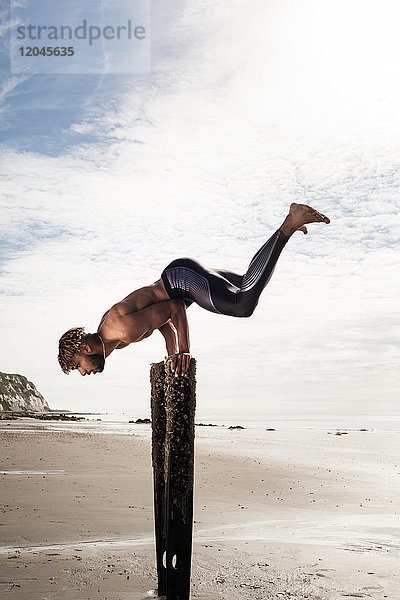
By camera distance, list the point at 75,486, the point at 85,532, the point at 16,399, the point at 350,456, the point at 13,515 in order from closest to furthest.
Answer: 1. the point at 85,532
2. the point at 13,515
3. the point at 75,486
4. the point at 350,456
5. the point at 16,399

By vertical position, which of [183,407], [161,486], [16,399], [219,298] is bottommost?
[16,399]

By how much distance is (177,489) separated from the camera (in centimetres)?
560

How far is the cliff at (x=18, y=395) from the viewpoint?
61000 millimetres

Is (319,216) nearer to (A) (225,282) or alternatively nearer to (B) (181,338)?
(A) (225,282)

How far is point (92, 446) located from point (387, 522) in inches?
420

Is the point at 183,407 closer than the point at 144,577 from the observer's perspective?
Yes

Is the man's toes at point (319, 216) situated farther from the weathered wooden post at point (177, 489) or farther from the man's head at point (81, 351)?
the man's head at point (81, 351)

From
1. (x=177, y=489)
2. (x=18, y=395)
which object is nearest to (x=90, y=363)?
(x=177, y=489)

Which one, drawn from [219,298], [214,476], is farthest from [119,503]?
[219,298]

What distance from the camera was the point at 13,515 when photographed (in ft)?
27.9

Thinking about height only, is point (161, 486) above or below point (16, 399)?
above

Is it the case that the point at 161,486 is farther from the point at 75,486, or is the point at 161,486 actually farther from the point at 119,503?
the point at 75,486

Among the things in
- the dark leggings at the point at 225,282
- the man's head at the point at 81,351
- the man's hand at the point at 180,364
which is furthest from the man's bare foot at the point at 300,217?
the man's head at the point at 81,351

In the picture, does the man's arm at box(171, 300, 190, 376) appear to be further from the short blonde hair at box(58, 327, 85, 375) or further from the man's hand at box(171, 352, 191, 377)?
the short blonde hair at box(58, 327, 85, 375)
